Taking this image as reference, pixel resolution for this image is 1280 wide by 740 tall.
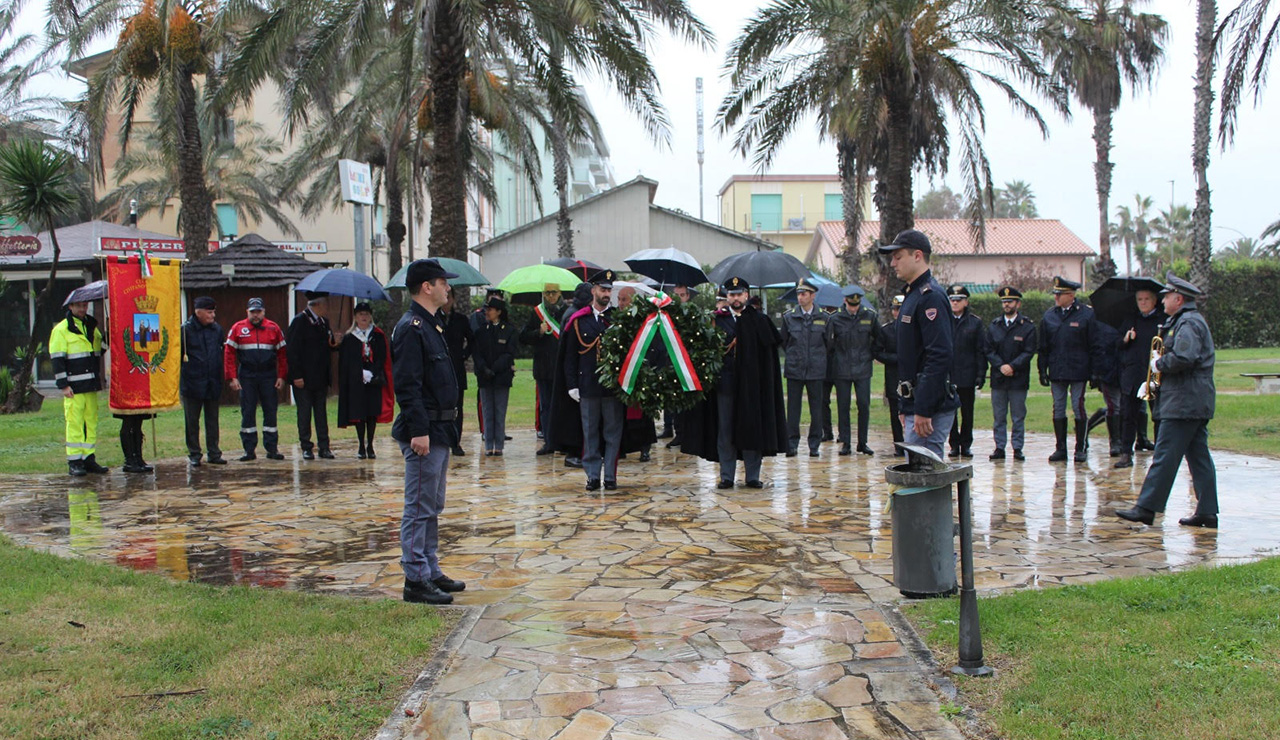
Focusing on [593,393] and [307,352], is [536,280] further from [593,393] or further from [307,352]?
[593,393]

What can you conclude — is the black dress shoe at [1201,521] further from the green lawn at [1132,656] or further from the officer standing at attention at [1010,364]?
the officer standing at attention at [1010,364]

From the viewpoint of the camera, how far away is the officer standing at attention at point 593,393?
10.5 meters

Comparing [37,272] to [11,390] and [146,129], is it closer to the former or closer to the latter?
[11,390]

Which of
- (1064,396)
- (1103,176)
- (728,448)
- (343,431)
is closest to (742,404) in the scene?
(728,448)

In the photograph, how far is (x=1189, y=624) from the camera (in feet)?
17.9

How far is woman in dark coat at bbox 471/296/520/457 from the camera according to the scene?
527 inches

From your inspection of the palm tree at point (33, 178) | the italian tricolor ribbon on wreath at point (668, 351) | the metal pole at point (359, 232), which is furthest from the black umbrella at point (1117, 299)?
the palm tree at point (33, 178)

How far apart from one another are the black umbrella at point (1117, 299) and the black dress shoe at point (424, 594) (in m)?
8.45

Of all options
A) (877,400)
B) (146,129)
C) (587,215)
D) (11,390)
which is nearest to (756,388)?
(877,400)

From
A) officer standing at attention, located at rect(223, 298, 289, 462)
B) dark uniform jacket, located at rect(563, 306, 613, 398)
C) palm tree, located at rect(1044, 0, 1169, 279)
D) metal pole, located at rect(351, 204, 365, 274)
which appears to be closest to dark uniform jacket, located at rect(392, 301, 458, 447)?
dark uniform jacket, located at rect(563, 306, 613, 398)

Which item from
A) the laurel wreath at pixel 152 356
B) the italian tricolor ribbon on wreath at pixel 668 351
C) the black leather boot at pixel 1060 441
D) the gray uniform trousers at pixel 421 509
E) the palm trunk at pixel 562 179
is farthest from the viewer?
the palm trunk at pixel 562 179

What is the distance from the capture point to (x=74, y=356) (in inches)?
451

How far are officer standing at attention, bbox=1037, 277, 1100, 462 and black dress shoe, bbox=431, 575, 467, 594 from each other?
26.0 ft

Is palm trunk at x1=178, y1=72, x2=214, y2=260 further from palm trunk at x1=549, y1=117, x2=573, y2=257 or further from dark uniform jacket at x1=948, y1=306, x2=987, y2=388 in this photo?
dark uniform jacket at x1=948, y1=306, x2=987, y2=388
